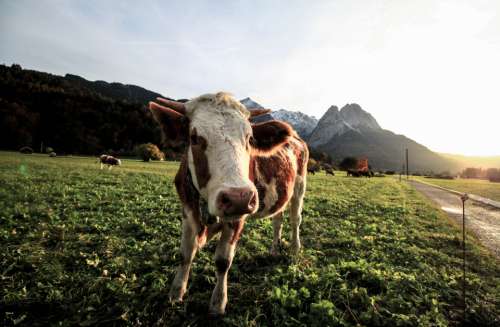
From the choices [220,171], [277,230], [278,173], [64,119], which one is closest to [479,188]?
[277,230]

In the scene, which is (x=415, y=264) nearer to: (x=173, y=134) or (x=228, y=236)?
(x=228, y=236)

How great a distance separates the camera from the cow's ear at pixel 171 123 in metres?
2.93

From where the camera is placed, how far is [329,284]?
12.7 ft

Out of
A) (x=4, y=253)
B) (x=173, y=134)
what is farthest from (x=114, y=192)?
(x=173, y=134)

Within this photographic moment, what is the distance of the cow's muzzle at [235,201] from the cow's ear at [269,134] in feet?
3.99

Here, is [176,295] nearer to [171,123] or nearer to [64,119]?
[171,123]

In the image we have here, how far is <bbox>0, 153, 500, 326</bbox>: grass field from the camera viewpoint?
3.04 metres

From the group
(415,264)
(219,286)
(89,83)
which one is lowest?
(415,264)

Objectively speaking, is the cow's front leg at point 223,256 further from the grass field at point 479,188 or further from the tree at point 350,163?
the tree at point 350,163

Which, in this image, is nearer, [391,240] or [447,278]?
[447,278]

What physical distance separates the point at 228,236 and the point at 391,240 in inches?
227

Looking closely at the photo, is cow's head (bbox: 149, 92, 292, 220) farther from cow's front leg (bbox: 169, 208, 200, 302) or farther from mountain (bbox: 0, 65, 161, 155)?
mountain (bbox: 0, 65, 161, 155)

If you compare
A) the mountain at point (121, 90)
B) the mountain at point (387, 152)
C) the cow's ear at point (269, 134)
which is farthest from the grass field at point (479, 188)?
the mountain at point (121, 90)

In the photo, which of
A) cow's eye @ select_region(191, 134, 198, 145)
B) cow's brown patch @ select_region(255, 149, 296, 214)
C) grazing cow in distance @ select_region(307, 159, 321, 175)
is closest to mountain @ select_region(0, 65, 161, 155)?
grazing cow in distance @ select_region(307, 159, 321, 175)
